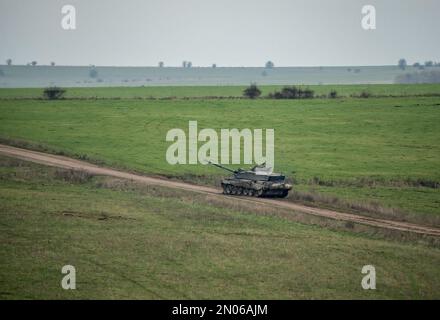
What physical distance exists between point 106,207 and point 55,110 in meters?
51.7

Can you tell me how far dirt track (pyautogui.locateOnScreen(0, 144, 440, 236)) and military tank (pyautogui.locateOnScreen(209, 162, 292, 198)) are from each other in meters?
0.72

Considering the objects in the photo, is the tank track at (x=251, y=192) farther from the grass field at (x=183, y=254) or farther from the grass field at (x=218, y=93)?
the grass field at (x=218, y=93)

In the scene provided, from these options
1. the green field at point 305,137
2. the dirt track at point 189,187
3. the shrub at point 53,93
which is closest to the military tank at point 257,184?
the dirt track at point 189,187

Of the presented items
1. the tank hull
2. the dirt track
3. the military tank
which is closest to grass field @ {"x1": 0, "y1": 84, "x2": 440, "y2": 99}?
the dirt track

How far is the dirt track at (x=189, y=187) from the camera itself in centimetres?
4506

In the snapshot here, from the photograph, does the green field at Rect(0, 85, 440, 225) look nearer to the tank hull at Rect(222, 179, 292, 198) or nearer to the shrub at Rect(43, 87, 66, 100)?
the tank hull at Rect(222, 179, 292, 198)

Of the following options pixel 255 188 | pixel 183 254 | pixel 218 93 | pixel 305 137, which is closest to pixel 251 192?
pixel 255 188

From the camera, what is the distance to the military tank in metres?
52.1

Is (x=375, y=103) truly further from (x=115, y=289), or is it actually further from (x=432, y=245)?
(x=115, y=289)

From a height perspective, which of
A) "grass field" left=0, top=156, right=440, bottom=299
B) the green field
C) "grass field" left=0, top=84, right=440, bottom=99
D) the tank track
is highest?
"grass field" left=0, top=84, right=440, bottom=99

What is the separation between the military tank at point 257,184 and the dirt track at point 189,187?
72 centimetres

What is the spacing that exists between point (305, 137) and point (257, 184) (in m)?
25.7

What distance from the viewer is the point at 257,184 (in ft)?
172
